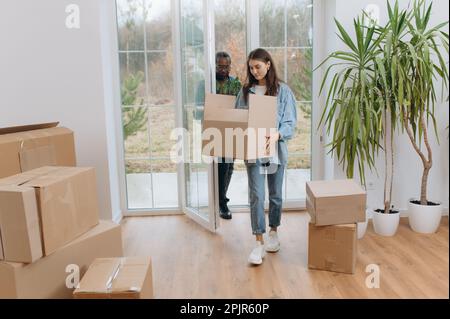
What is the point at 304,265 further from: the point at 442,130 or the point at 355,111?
the point at 442,130

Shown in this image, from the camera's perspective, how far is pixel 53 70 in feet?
9.31

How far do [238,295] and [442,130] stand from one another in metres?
2.01

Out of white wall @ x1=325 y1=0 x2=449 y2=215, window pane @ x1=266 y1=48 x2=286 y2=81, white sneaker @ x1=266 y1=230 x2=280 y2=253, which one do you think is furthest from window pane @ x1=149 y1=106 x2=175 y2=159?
white wall @ x1=325 y1=0 x2=449 y2=215

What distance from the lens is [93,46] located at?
2.83 m

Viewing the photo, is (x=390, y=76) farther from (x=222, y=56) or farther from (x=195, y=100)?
(x=195, y=100)

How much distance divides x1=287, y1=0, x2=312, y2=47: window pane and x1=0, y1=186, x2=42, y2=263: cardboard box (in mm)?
2384

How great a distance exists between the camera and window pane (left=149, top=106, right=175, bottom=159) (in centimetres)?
341

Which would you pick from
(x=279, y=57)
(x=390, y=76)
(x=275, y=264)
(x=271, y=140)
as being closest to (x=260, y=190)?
(x=271, y=140)

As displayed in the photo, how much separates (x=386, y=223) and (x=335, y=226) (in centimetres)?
78

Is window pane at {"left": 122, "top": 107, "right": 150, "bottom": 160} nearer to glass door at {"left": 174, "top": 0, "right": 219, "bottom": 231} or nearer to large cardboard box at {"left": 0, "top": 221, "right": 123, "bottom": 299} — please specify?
glass door at {"left": 174, "top": 0, "right": 219, "bottom": 231}

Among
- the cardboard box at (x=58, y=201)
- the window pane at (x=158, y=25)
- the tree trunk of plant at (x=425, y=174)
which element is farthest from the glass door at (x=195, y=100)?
the tree trunk of plant at (x=425, y=174)

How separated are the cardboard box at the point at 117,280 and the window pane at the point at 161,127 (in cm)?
165

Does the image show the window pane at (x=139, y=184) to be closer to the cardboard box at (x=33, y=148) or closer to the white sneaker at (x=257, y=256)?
the cardboard box at (x=33, y=148)

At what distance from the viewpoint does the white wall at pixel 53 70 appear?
109 inches
